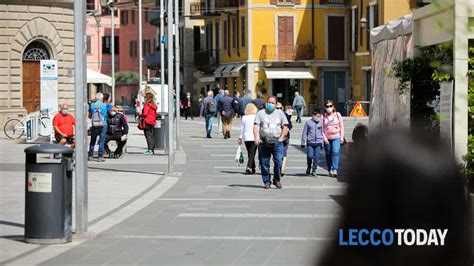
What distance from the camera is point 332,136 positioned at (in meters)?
21.7

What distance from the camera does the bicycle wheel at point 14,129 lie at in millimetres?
35781

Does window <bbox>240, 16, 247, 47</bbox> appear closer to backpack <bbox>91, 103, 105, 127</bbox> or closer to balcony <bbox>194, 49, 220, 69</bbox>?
balcony <bbox>194, 49, 220, 69</bbox>

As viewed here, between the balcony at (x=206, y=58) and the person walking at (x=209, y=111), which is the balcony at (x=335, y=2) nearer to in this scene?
the balcony at (x=206, y=58)

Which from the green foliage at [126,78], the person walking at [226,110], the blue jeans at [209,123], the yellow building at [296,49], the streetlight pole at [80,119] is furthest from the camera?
the green foliage at [126,78]

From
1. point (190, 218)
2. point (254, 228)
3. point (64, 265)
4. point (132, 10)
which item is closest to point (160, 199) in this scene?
point (190, 218)

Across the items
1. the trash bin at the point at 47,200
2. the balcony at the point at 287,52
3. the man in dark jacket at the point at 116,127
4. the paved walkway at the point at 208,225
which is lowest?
the paved walkway at the point at 208,225

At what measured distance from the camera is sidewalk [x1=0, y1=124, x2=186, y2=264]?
12.9 meters

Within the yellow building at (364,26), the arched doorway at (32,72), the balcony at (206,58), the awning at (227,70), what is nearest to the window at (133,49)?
the balcony at (206,58)

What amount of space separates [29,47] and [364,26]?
24.0 meters

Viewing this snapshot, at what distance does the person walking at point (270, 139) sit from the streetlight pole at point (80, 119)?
643cm

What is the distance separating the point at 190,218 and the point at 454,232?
11.5 m

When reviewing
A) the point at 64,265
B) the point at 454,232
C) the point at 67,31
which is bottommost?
the point at 64,265

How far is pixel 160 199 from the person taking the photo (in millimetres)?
17297

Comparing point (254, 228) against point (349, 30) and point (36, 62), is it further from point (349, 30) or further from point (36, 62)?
point (349, 30)
